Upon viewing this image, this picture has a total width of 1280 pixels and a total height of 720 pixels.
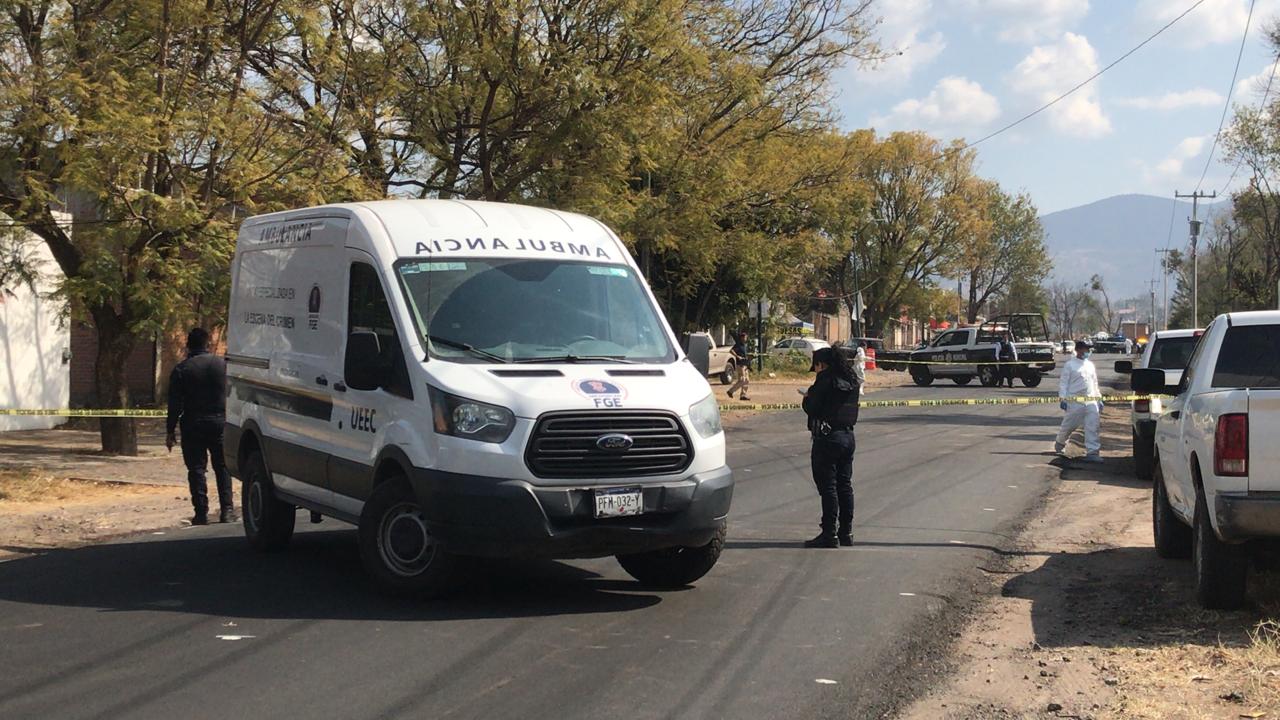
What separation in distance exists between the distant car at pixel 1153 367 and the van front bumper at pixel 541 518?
9096 mm

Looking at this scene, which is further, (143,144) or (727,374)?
(727,374)

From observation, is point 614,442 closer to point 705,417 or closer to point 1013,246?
point 705,417

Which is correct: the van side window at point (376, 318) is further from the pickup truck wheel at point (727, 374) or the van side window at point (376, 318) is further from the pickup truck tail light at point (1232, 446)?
the pickup truck wheel at point (727, 374)

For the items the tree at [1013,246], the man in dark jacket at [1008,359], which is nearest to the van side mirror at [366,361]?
the man in dark jacket at [1008,359]

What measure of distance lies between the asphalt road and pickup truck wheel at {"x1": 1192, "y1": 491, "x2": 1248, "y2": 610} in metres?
1.51

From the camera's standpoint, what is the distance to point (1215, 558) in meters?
Result: 7.58

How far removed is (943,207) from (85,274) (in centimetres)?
5954

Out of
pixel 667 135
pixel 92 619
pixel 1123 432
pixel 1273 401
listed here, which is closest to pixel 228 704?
pixel 92 619

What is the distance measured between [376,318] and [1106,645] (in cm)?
493

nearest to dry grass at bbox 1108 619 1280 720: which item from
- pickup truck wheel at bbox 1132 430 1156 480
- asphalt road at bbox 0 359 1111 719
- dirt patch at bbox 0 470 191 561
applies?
asphalt road at bbox 0 359 1111 719

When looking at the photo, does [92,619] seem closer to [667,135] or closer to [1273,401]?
[1273,401]

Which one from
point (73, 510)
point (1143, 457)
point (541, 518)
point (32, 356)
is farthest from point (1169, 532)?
point (32, 356)

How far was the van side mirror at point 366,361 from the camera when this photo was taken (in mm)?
8094

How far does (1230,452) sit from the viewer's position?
7.27 metres
